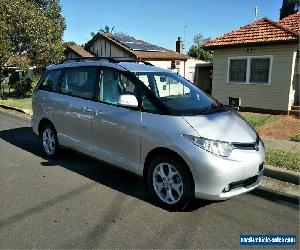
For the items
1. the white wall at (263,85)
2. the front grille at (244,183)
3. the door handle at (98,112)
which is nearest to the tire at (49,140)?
the door handle at (98,112)

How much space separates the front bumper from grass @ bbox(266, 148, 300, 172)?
6.72 feet

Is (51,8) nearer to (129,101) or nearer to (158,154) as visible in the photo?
(129,101)

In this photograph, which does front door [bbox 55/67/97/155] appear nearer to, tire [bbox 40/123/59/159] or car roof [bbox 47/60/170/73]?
car roof [bbox 47/60/170/73]

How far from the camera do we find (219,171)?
4.09 meters

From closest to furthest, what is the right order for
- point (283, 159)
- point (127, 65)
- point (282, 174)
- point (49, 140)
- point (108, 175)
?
1. point (127, 65)
2. point (282, 174)
3. point (108, 175)
4. point (283, 159)
5. point (49, 140)

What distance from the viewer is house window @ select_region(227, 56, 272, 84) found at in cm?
1392

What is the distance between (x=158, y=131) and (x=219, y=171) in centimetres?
93

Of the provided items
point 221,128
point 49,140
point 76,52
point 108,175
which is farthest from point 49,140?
point 76,52

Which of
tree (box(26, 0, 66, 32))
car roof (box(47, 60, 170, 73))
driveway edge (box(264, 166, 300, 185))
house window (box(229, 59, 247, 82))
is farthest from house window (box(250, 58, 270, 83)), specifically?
tree (box(26, 0, 66, 32))

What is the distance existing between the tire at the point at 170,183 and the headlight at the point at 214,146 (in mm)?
345

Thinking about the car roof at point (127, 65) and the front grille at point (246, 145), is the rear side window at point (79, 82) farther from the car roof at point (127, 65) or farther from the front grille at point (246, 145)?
the front grille at point (246, 145)

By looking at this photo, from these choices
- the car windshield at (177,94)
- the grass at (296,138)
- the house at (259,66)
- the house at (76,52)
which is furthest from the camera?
the house at (76,52)

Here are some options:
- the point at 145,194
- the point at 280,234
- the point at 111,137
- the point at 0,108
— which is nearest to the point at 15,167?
the point at 111,137

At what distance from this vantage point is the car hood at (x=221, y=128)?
4277 mm
